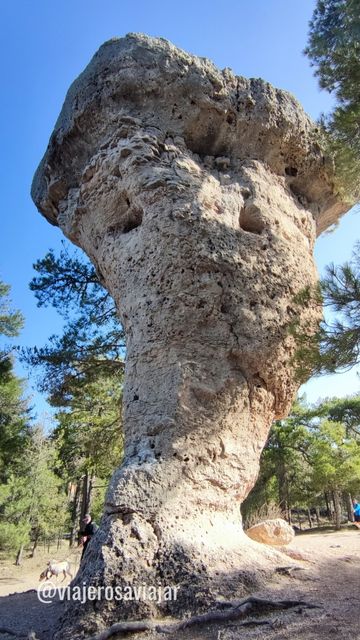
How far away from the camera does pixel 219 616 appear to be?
12.5 ft

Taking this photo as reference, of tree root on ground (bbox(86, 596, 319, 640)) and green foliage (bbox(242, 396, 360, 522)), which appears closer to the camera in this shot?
tree root on ground (bbox(86, 596, 319, 640))

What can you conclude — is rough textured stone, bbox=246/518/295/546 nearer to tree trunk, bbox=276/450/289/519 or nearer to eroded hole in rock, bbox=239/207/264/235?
eroded hole in rock, bbox=239/207/264/235

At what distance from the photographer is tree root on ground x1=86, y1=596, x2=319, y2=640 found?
3.75 m

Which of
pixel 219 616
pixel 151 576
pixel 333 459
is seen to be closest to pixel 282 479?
pixel 333 459

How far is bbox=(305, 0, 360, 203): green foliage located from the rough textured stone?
257 inches

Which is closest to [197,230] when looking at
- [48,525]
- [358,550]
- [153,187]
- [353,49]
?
[153,187]

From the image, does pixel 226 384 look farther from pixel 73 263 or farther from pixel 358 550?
pixel 73 263

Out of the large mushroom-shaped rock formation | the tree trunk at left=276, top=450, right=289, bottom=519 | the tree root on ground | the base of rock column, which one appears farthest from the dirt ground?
the tree trunk at left=276, top=450, right=289, bottom=519

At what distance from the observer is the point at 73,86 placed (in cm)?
816

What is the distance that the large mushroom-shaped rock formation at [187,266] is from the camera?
189 inches

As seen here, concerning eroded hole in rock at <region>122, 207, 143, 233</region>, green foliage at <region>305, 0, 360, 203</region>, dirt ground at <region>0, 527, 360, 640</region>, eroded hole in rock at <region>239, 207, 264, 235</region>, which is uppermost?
green foliage at <region>305, 0, 360, 203</region>

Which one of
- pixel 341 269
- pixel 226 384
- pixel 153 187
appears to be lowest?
pixel 226 384

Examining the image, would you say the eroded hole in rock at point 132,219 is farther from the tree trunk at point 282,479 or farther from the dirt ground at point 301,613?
the tree trunk at point 282,479

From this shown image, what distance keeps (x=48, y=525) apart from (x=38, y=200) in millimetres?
16894
